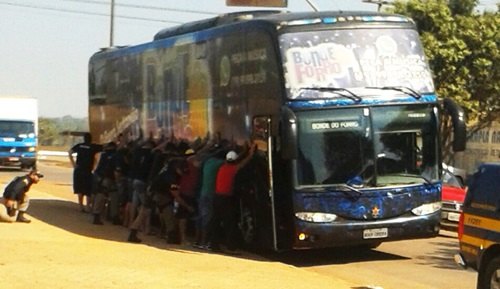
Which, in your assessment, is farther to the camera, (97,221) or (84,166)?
(84,166)

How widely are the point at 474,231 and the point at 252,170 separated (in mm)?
6027

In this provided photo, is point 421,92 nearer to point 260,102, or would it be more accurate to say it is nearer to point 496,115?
point 260,102

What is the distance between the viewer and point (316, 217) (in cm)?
1694

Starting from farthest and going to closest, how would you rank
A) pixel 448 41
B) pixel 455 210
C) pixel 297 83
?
pixel 448 41 < pixel 455 210 < pixel 297 83

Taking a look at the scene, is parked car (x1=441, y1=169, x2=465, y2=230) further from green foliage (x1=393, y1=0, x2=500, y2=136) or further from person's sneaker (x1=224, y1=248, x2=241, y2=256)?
green foliage (x1=393, y1=0, x2=500, y2=136)

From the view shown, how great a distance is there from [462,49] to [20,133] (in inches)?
821

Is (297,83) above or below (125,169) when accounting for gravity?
above

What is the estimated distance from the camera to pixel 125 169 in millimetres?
22500

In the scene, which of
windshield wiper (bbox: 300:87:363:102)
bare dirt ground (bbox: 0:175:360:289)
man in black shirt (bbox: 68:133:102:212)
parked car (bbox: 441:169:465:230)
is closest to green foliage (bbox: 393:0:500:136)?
parked car (bbox: 441:169:465:230)

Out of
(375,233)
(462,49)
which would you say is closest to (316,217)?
(375,233)

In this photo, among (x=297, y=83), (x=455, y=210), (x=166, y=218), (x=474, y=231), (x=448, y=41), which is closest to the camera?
(x=474, y=231)

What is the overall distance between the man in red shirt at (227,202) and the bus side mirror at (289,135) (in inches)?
61.2

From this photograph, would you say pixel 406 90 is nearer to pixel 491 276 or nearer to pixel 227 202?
pixel 227 202

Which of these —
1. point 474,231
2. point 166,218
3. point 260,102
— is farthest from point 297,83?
point 474,231
